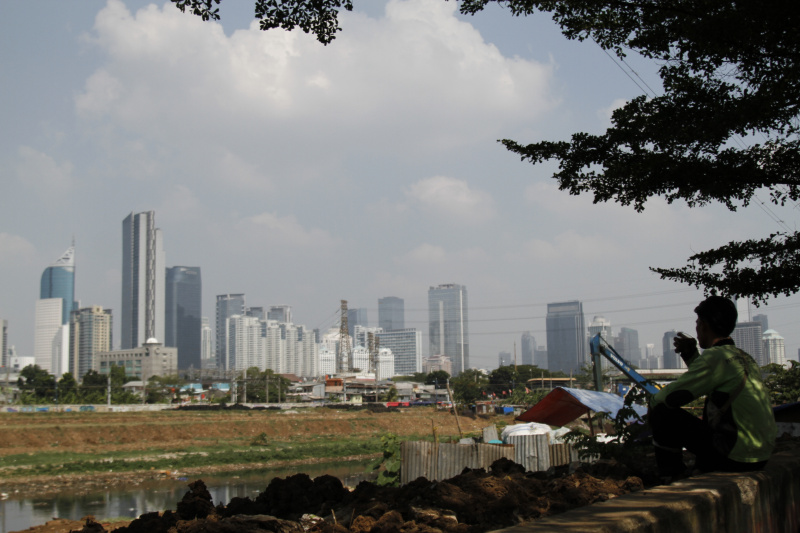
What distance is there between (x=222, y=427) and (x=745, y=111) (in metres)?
48.5

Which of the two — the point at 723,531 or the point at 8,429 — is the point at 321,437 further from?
the point at 723,531

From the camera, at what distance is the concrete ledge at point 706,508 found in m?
2.55

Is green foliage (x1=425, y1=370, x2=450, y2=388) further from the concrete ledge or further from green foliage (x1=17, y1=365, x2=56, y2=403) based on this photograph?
the concrete ledge

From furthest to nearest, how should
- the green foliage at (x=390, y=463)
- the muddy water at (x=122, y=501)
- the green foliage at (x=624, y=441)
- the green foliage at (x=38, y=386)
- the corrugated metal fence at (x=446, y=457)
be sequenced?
the green foliage at (x=38, y=386) < the muddy water at (x=122, y=501) < the green foliage at (x=390, y=463) < the corrugated metal fence at (x=446, y=457) < the green foliage at (x=624, y=441)

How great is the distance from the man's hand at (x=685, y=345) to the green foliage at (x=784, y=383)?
16543mm

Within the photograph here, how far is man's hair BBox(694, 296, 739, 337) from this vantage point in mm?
4011

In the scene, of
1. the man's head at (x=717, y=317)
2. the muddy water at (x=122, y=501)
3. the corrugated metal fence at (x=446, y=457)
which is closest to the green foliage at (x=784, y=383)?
the corrugated metal fence at (x=446, y=457)

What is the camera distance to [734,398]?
147 inches

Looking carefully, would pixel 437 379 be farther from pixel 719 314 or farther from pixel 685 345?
pixel 719 314

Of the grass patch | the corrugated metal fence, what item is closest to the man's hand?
the corrugated metal fence

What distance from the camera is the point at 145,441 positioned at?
142ft

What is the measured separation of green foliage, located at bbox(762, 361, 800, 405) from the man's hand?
16.5 m

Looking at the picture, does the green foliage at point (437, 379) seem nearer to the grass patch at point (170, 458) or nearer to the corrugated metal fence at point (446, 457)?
the grass patch at point (170, 458)

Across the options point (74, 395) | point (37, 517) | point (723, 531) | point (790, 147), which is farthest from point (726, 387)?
point (74, 395)
